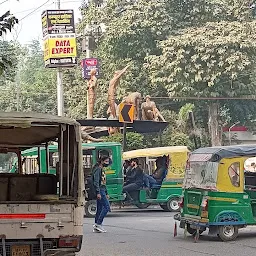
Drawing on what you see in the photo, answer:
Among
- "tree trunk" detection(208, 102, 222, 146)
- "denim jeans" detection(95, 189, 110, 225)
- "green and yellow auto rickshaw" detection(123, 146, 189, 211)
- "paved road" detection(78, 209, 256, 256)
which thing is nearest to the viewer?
"paved road" detection(78, 209, 256, 256)

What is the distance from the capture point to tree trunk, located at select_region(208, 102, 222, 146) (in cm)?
4056

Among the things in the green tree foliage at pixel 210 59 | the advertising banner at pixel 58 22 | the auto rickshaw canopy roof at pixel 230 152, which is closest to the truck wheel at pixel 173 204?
the auto rickshaw canopy roof at pixel 230 152

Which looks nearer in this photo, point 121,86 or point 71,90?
point 121,86

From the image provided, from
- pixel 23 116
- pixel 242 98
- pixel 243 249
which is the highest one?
pixel 242 98

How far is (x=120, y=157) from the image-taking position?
20.1 metres

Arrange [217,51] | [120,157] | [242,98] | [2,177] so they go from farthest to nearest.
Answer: [242,98]
[217,51]
[120,157]
[2,177]

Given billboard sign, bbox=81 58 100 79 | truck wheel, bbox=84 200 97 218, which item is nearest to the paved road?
truck wheel, bbox=84 200 97 218

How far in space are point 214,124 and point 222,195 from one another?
2807 centimetres

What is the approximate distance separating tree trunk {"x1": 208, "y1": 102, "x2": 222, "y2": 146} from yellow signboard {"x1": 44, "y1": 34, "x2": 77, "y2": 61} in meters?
9.83

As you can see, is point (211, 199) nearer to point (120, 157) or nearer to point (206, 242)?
point (206, 242)

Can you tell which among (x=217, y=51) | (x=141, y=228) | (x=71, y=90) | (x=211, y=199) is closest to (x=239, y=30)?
(x=217, y=51)

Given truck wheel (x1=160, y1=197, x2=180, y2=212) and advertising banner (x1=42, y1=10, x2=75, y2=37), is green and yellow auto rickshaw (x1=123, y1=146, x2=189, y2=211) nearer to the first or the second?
truck wheel (x1=160, y1=197, x2=180, y2=212)

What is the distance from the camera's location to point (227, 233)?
13.6 meters

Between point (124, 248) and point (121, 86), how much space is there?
28057 mm
